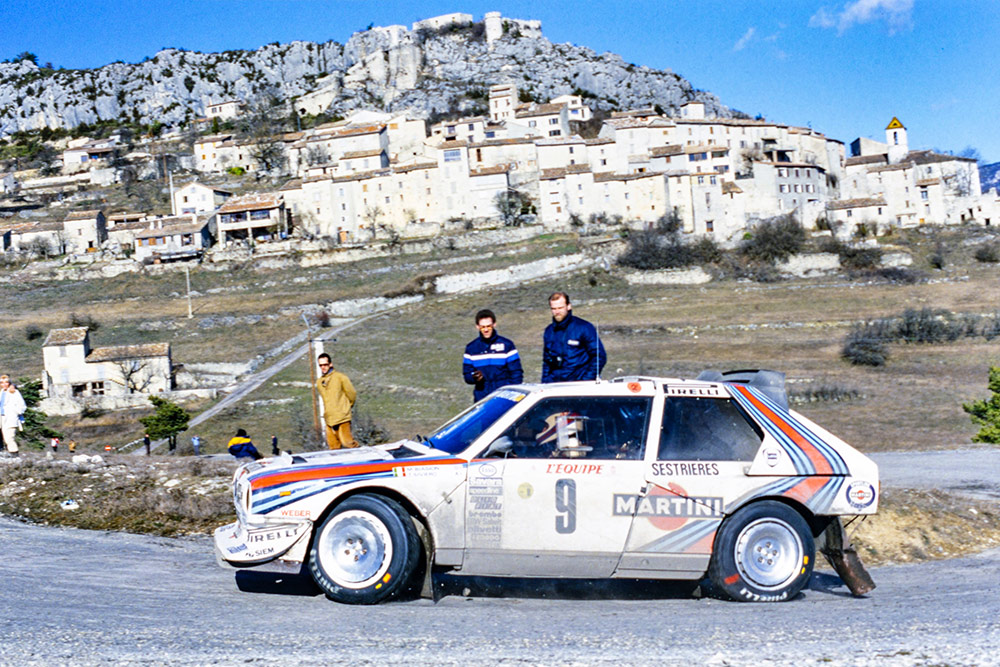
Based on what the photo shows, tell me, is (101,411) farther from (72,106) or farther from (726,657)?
(72,106)

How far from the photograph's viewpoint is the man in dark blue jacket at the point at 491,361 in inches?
431

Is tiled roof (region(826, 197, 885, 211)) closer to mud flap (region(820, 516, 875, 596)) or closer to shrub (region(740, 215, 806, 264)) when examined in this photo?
shrub (region(740, 215, 806, 264))

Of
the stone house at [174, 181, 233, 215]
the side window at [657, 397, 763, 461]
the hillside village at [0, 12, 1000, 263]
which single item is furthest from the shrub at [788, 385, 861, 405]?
the stone house at [174, 181, 233, 215]

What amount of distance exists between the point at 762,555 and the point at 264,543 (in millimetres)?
3841

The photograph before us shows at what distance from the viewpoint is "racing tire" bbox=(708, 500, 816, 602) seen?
7.21 meters

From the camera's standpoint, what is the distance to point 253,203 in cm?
10456

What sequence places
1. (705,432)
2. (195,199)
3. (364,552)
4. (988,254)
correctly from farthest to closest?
(195,199)
(988,254)
(705,432)
(364,552)

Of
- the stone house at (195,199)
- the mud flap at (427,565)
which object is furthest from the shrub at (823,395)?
the stone house at (195,199)

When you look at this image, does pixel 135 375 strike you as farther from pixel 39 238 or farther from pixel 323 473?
pixel 323 473

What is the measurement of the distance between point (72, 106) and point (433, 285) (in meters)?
129

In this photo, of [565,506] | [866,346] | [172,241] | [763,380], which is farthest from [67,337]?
[565,506]

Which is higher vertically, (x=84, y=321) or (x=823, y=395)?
(x=84, y=321)

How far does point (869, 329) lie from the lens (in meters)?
58.3

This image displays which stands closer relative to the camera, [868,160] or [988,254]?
[988,254]
